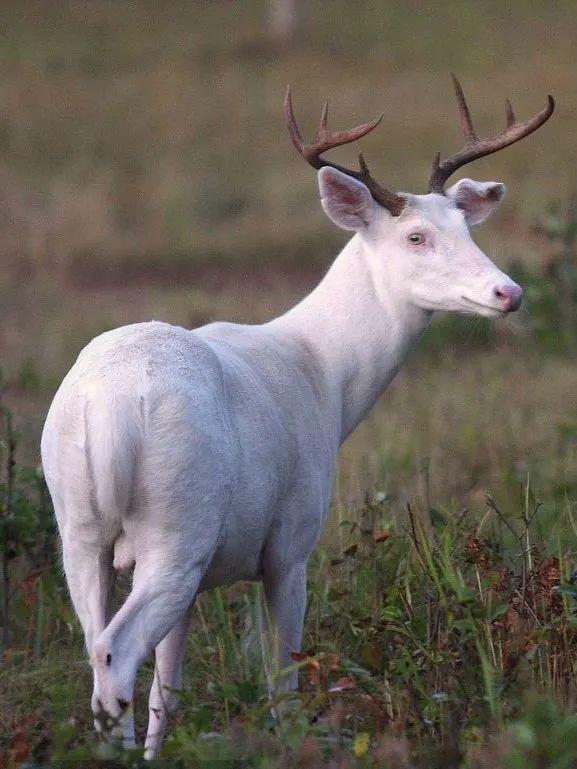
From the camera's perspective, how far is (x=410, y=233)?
468cm

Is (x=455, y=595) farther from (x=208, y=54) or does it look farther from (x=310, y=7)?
(x=310, y=7)

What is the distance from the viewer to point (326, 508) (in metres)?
4.44

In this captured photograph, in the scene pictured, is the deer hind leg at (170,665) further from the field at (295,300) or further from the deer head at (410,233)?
the deer head at (410,233)

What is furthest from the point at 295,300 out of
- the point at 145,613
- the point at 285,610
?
the point at 145,613

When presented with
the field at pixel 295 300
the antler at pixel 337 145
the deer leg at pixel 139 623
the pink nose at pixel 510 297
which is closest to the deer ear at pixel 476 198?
the antler at pixel 337 145

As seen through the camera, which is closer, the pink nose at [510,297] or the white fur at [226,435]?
the white fur at [226,435]

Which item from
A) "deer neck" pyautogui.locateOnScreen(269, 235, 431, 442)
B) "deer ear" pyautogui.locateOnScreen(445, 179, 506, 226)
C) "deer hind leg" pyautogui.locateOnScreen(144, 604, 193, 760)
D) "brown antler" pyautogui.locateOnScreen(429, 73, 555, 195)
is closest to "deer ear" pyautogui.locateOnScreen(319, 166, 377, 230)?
"deer neck" pyautogui.locateOnScreen(269, 235, 431, 442)

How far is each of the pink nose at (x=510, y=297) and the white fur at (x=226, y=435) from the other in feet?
0.10

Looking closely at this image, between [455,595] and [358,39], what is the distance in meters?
22.6

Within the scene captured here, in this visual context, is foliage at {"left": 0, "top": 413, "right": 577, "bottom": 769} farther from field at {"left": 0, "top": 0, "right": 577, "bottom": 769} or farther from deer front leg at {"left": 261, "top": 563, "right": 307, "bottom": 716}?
deer front leg at {"left": 261, "top": 563, "right": 307, "bottom": 716}

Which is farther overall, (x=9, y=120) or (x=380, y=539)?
(x=9, y=120)

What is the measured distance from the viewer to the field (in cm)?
372

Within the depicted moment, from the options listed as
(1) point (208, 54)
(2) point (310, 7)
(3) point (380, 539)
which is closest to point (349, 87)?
(1) point (208, 54)

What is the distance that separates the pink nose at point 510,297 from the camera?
439cm
